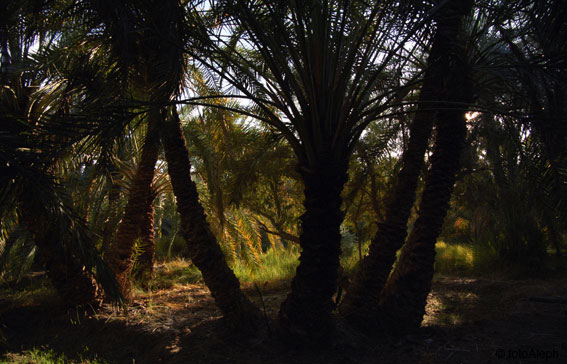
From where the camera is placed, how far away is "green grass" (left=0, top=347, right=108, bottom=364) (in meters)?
4.74

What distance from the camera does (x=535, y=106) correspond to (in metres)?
4.32

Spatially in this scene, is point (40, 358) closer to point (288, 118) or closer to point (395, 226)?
point (288, 118)

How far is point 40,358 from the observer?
4945 millimetres

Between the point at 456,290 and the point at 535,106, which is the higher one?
the point at 535,106

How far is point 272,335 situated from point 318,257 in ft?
4.10

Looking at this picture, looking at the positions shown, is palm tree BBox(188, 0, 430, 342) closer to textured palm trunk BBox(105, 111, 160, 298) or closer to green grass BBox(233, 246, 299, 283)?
textured palm trunk BBox(105, 111, 160, 298)

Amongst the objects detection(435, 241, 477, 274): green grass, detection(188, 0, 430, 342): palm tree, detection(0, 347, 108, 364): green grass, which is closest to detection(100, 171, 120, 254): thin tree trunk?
detection(0, 347, 108, 364): green grass

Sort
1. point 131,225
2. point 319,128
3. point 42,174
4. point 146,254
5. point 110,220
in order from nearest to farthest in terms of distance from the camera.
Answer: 1. point 42,174
2. point 319,128
3. point 131,225
4. point 110,220
5. point 146,254

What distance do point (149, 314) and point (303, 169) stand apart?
3518mm

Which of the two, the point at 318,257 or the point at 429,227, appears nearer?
the point at 318,257

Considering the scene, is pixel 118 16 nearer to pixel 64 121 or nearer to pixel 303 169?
pixel 64 121

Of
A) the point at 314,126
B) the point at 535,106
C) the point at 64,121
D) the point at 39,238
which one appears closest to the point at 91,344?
the point at 39,238

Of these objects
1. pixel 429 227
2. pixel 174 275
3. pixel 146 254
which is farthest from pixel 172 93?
pixel 174 275

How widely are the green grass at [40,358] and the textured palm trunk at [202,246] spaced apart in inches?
60.3
